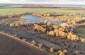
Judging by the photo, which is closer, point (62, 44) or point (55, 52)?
point (55, 52)

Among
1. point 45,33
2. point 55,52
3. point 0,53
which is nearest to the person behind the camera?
point 0,53

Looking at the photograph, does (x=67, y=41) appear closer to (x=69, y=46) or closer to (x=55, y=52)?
(x=69, y=46)

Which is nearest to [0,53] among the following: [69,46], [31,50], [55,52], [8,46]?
[8,46]

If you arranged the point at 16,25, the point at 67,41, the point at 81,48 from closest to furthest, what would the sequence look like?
the point at 81,48 < the point at 67,41 < the point at 16,25

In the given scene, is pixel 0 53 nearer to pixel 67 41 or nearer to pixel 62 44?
pixel 62 44

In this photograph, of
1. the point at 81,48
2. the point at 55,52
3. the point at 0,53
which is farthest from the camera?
the point at 81,48

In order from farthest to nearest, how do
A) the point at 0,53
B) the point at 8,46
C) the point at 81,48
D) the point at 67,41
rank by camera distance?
1. the point at 67,41
2. the point at 81,48
3. the point at 8,46
4. the point at 0,53

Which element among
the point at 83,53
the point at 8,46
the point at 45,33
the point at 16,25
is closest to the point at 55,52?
the point at 83,53

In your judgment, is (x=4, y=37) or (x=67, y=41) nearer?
(x=4, y=37)

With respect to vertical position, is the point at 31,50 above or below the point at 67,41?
above
